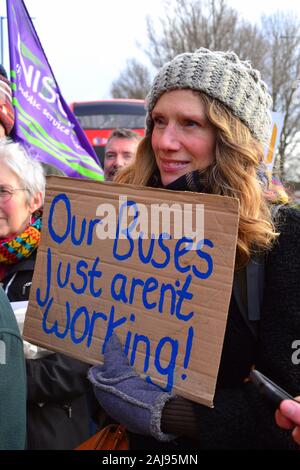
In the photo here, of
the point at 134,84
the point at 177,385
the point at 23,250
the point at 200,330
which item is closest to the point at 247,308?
the point at 200,330

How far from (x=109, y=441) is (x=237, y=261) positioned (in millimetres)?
699

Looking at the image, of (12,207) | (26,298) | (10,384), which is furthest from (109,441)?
(12,207)

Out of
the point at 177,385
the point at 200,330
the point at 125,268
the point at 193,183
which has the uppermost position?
the point at 193,183

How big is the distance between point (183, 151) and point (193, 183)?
127 millimetres

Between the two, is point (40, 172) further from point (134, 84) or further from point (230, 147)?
point (134, 84)

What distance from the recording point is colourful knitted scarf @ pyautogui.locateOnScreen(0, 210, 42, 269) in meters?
2.20

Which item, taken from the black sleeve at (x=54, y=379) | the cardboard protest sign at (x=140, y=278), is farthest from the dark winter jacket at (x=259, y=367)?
the black sleeve at (x=54, y=379)

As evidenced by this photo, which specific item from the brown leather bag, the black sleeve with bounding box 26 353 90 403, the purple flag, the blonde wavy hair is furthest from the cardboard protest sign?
the purple flag

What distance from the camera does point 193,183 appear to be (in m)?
1.55

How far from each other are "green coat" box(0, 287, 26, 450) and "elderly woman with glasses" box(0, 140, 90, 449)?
0.69m

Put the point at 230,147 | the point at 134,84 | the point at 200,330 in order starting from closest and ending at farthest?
the point at 200,330 → the point at 230,147 → the point at 134,84

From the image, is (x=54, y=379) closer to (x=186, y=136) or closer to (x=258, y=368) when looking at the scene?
(x=258, y=368)

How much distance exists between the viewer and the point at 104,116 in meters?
12.5

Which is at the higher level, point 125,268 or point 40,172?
point 40,172
